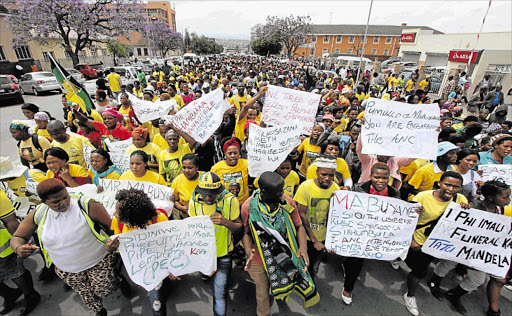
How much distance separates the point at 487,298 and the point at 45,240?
528 centimetres

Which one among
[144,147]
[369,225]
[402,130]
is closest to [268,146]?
[369,225]

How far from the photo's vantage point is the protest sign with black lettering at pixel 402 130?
11.6ft

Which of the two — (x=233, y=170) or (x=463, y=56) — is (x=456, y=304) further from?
(x=463, y=56)

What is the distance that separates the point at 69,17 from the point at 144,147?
85.5ft

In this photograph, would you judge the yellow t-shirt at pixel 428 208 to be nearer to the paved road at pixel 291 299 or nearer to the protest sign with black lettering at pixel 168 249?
the paved road at pixel 291 299

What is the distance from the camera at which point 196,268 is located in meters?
2.71

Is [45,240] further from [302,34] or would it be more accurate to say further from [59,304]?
[302,34]

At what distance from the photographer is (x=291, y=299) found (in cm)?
337

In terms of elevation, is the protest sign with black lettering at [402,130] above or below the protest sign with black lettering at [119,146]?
above

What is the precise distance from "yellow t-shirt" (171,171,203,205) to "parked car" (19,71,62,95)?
1839 centimetres

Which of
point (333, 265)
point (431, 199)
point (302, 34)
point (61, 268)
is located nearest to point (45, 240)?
point (61, 268)

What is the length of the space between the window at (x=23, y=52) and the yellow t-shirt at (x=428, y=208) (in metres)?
37.9

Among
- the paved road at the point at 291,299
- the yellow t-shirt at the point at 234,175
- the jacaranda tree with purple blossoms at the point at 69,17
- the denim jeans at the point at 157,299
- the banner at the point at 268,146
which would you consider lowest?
the paved road at the point at 291,299

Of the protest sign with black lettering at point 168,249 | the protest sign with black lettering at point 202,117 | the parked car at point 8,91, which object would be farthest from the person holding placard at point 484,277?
the parked car at point 8,91
